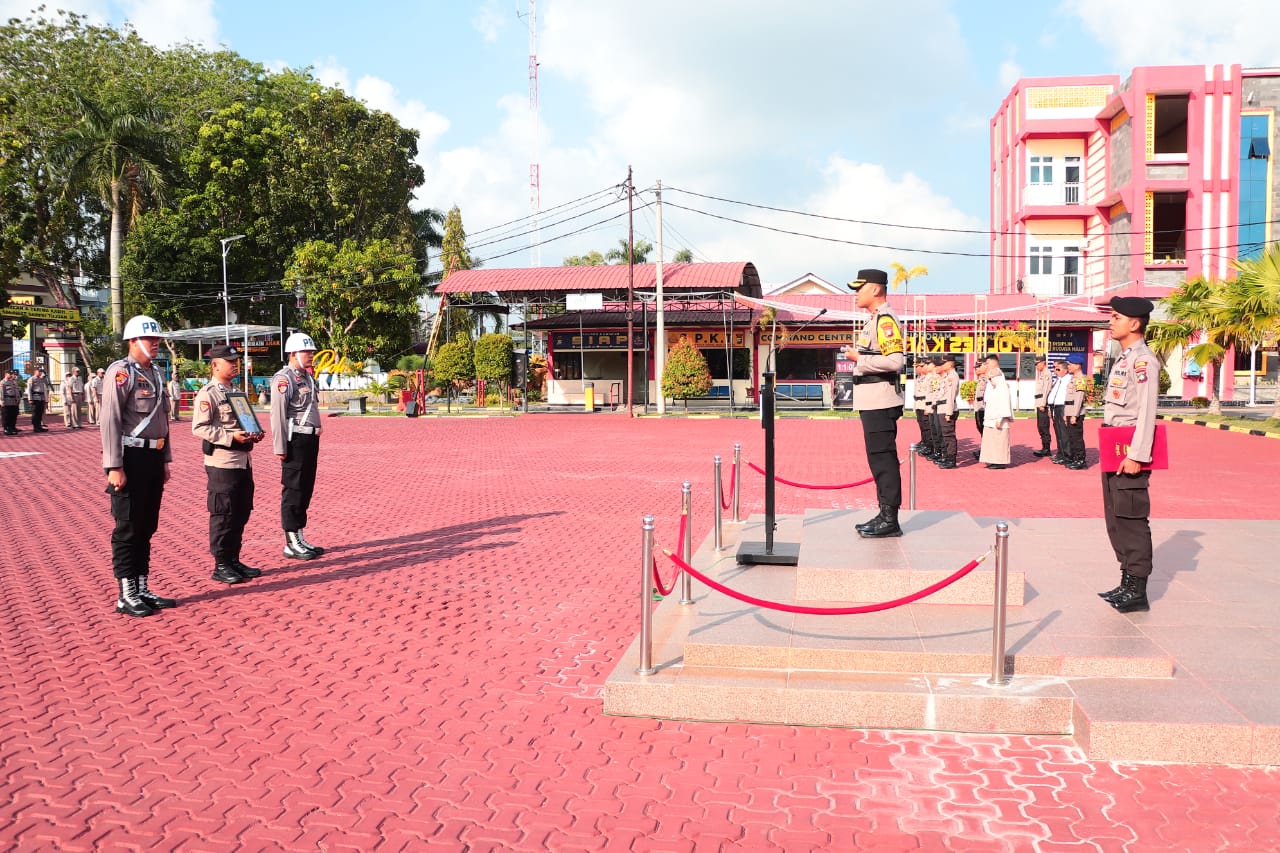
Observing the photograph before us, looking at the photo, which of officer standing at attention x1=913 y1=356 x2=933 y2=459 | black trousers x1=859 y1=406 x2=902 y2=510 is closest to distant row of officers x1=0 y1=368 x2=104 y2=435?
officer standing at attention x1=913 y1=356 x2=933 y2=459

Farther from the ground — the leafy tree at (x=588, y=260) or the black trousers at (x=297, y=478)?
the leafy tree at (x=588, y=260)

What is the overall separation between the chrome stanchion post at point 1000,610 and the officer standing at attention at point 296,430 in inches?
229

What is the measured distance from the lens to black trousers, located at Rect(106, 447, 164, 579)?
623 centimetres

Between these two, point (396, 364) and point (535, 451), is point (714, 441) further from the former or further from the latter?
point (396, 364)

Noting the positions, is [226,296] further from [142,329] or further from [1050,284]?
[142,329]

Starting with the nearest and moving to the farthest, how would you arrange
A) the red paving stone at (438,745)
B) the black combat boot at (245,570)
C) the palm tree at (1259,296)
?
the red paving stone at (438,745) → the black combat boot at (245,570) → the palm tree at (1259,296)

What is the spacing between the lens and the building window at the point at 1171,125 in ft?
114

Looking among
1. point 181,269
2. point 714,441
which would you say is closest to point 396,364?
point 181,269

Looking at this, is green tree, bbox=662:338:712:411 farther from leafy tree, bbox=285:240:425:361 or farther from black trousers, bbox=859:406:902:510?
black trousers, bbox=859:406:902:510

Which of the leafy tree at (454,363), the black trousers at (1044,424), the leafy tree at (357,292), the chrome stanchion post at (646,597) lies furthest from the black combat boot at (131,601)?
the leafy tree at (357,292)

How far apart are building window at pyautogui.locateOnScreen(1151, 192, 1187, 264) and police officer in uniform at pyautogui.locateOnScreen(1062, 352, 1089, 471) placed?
79.4 ft

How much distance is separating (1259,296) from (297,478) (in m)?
22.0

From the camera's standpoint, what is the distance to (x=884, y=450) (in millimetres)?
6566

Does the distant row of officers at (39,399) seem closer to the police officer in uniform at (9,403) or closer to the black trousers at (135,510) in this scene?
the police officer in uniform at (9,403)
